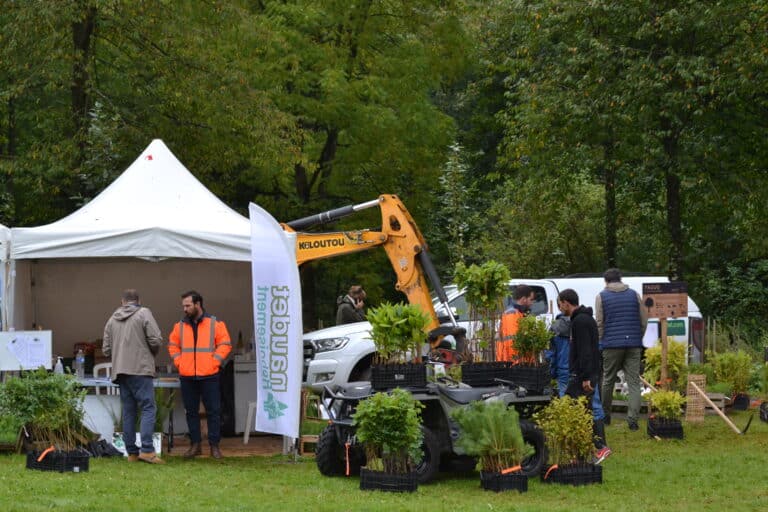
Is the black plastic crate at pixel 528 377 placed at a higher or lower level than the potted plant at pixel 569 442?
higher

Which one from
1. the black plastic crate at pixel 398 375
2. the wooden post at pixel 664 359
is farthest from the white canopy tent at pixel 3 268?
the wooden post at pixel 664 359

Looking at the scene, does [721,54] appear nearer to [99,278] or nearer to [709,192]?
[709,192]

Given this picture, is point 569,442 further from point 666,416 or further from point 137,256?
point 137,256

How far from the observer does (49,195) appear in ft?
74.2

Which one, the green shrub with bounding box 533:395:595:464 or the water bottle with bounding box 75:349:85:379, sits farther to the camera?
the water bottle with bounding box 75:349:85:379

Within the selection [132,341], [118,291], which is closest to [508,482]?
[132,341]

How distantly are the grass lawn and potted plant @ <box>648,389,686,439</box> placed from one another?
2.29ft

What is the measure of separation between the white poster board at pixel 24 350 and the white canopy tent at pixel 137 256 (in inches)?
30.6

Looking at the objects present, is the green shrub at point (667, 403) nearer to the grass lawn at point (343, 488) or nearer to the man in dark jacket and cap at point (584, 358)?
the grass lawn at point (343, 488)

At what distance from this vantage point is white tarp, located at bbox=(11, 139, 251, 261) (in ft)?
42.5

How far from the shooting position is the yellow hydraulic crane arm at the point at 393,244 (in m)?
16.0

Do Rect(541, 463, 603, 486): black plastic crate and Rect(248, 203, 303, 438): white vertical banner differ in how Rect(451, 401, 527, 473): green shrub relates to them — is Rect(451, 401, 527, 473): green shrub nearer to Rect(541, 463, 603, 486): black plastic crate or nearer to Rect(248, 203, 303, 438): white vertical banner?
Rect(541, 463, 603, 486): black plastic crate

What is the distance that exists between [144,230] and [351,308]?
535 centimetres

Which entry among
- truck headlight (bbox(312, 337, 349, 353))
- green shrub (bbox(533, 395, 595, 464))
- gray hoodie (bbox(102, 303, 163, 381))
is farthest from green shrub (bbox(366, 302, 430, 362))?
truck headlight (bbox(312, 337, 349, 353))
